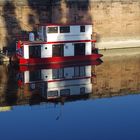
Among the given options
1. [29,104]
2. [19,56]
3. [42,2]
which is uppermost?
[42,2]

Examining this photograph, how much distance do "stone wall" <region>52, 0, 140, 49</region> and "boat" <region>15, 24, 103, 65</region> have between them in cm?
370

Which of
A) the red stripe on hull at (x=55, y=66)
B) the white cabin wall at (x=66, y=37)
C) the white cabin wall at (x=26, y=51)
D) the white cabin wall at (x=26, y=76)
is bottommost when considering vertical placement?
the white cabin wall at (x=26, y=76)

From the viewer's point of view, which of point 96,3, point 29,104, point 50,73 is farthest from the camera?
point 96,3

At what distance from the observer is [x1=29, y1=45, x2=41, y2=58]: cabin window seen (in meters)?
25.7

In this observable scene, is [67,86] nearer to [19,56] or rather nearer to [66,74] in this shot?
[66,74]

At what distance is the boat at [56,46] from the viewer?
25547 mm

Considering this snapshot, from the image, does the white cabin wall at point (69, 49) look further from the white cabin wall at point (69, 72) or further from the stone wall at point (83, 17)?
the stone wall at point (83, 17)

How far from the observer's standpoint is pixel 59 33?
26.1 m

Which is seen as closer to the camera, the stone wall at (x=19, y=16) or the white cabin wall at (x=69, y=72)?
the white cabin wall at (x=69, y=72)

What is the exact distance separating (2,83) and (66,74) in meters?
3.46

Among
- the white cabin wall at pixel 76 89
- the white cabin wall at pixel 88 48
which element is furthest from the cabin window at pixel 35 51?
the white cabin wall at pixel 76 89

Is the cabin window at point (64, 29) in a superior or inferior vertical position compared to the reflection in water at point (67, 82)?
superior

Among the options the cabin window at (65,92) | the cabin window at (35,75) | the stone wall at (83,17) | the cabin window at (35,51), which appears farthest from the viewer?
the stone wall at (83,17)

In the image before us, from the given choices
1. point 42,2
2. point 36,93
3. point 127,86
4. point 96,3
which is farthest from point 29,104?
point 96,3
